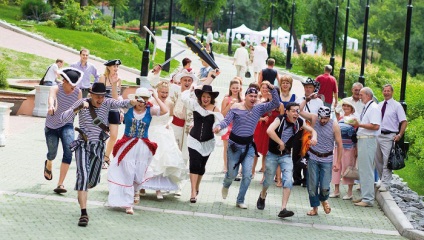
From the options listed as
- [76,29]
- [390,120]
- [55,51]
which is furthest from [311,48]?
[390,120]

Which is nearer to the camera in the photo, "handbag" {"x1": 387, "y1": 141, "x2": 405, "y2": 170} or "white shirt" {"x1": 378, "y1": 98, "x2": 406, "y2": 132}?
"handbag" {"x1": 387, "y1": 141, "x2": 405, "y2": 170}

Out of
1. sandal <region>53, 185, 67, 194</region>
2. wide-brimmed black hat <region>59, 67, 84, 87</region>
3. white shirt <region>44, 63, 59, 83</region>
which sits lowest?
sandal <region>53, 185, 67, 194</region>

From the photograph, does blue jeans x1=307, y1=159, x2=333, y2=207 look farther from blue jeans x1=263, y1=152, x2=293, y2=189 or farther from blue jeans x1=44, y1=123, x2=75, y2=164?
blue jeans x1=44, y1=123, x2=75, y2=164

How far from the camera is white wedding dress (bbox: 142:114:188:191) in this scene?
14.2 metres

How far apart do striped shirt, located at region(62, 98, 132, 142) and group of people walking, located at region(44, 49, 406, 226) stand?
13 millimetres

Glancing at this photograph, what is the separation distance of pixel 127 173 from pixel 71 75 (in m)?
1.60

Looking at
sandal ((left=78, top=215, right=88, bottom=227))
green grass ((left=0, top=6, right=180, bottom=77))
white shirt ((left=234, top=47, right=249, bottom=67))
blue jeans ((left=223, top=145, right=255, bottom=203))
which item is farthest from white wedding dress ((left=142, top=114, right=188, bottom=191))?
green grass ((left=0, top=6, right=180, bottom=77))

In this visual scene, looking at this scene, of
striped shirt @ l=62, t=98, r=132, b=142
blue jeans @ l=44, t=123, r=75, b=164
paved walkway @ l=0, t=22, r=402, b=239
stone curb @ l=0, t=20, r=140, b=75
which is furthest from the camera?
→ stone curb @ l=0, t=20, r=140, b=75

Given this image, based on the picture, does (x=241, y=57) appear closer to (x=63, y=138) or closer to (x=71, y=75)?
(x=63, y=138)

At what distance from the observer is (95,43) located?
137ft

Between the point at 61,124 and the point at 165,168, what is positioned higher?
the point at 61,124

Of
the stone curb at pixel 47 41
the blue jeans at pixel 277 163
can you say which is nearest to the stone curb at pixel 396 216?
the blue jeans at pixel 277 163

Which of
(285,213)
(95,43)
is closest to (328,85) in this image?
(285,213)

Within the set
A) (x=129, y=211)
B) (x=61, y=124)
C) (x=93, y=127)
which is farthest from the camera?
(x=61, y=124)
